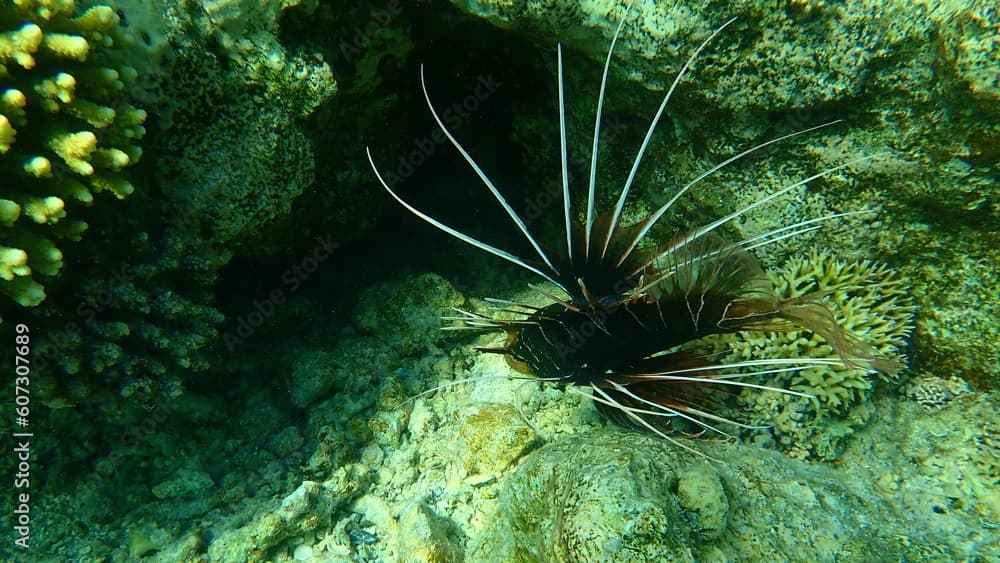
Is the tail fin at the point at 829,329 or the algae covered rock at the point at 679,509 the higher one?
the tail fin at the point at 829,329

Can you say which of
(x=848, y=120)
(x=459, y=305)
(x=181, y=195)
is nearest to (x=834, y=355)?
(x=848, y=120)

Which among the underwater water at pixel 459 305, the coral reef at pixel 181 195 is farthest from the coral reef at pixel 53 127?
the coral reef at pixel 181 195

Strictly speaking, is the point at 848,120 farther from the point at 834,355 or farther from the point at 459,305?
the point at 459,305

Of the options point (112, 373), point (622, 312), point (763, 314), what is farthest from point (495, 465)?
point (112, 373)

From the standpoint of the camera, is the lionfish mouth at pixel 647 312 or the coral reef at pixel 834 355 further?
the coral reef at pixel 834 355

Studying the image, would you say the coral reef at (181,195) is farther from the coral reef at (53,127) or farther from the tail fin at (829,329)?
the tail fin at (829,329)

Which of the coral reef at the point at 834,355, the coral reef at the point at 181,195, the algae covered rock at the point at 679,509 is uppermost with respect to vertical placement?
the coral reef at the point at 834,355
